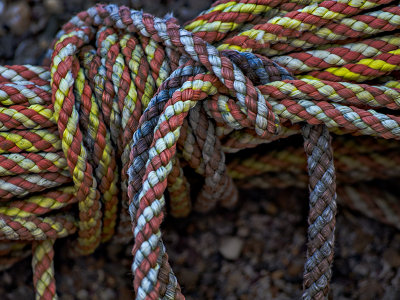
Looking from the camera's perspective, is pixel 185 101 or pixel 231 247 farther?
pixel 231 247

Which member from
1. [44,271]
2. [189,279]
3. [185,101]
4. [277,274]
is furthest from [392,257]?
[44,271]

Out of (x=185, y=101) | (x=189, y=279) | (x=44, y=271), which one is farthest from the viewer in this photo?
(x=189, y=279)

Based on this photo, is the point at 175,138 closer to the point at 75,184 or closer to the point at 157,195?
the point at 157,195

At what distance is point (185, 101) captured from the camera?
2.43 ft

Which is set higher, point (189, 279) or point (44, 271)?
point (44, 271)

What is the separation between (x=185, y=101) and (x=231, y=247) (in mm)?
444

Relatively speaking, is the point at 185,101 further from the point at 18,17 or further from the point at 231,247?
the point at 18,17

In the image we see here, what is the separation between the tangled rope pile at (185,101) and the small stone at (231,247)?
22 centimetres

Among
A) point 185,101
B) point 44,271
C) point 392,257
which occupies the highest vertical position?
point 185,101

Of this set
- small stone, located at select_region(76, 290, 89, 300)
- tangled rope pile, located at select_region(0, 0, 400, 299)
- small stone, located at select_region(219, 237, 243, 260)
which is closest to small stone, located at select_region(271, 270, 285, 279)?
small stone, located at select_region(219, 237, 243, 260)

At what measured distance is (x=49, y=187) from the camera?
0.84 m

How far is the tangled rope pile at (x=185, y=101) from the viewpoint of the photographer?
2.50 ft

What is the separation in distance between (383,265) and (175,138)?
621 mm

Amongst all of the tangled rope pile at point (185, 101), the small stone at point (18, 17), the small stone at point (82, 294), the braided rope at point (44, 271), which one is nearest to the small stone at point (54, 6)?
the small stone at point (18, 17)
